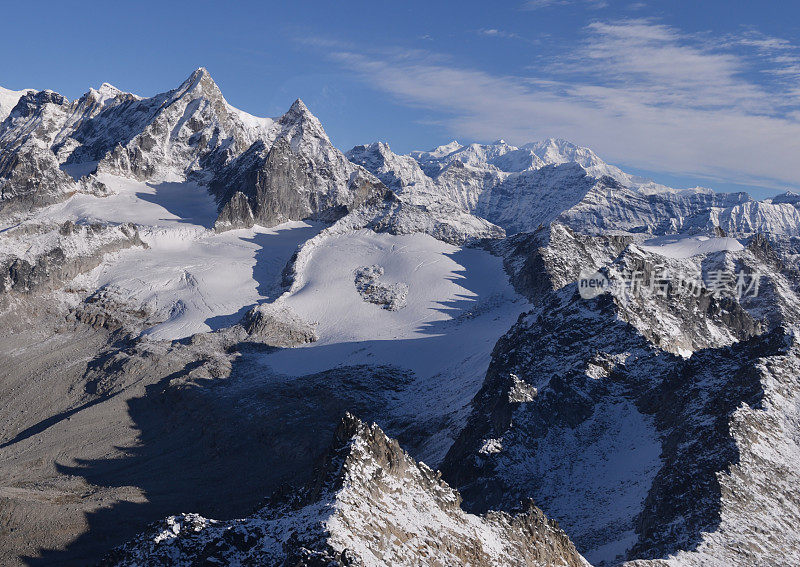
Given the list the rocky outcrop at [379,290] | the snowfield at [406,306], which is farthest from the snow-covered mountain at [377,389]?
the rocky outcrop at [379,290]

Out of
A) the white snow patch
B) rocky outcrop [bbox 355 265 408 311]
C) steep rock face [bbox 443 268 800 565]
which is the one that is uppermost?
the white snow patch

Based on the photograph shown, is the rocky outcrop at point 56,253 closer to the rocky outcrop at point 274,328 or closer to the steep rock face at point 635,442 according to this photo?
the rocky outcrop at point 274,328

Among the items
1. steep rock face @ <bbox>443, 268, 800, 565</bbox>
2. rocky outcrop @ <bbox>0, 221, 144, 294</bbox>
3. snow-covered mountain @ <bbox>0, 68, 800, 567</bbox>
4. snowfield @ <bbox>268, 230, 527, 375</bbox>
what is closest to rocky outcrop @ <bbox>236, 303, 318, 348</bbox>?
snow-covered mountain @ <bbox>0, 68, 800, 567</bbox>

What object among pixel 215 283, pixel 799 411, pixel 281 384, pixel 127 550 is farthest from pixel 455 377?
pixel 127 550

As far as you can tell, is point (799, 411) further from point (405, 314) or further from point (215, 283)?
point (215, 283)

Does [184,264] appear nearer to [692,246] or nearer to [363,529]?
[692,246]

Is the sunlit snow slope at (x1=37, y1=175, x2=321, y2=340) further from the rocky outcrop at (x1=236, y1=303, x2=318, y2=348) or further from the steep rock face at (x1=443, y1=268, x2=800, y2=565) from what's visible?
the steep rock face at (x1=443, y1=268, x2=800, y2=565)

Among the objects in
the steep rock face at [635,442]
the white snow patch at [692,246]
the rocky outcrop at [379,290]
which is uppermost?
the white snow patch at [692,246]
